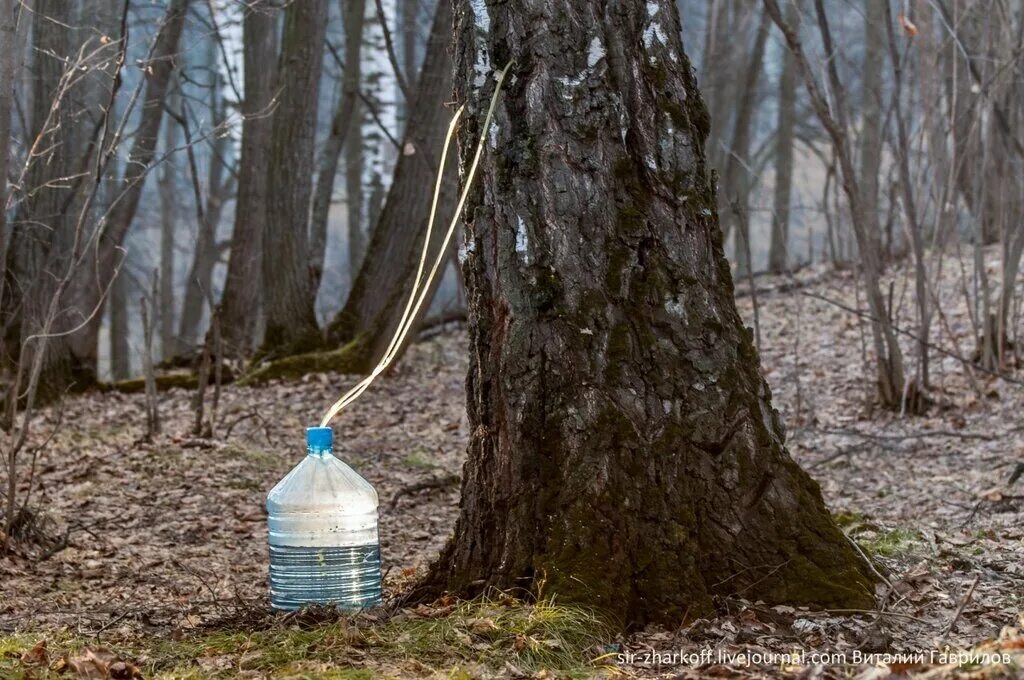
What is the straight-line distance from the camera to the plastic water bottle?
3270 millimetres

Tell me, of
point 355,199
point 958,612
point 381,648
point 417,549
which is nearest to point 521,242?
point 381,648

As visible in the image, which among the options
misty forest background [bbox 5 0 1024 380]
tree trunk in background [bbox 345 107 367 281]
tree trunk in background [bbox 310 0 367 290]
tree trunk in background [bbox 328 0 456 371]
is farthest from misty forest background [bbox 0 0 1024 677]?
tree trunk in background [bbox 345 107 367 281]

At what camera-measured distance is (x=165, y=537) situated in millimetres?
5027

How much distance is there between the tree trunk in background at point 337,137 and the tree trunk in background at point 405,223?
0.74 metres

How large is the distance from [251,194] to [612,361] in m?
8.70

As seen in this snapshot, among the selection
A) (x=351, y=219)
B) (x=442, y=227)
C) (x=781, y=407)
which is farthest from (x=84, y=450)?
(x=351, y=219)

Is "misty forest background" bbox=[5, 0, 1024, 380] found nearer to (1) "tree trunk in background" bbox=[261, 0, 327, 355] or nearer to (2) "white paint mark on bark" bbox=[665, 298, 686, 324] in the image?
(1) "tree trunk in background" bbox=[261, 0, 327, 355]

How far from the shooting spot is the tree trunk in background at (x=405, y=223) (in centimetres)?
1009

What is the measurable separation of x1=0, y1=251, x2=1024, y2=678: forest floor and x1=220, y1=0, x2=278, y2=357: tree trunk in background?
152 cm

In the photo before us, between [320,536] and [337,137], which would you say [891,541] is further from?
[337,137]

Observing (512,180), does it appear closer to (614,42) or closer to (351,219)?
(614,42)

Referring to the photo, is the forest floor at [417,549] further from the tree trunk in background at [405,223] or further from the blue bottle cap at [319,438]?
the tree trunk in background at [405,223]

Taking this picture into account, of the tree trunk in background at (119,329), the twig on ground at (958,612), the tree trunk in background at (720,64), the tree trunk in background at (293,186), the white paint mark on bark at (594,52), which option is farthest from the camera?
the tree trunk in background at (119,329)

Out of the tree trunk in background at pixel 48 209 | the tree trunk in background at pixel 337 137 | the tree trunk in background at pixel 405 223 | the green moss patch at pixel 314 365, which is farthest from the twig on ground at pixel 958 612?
the tree trunk in background at pixel 337 137
